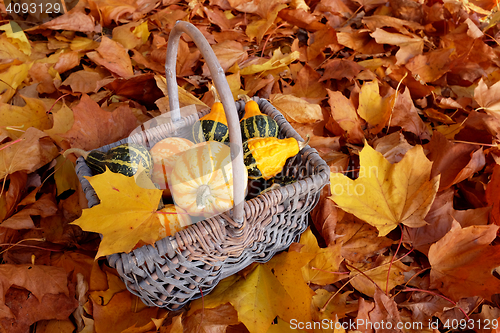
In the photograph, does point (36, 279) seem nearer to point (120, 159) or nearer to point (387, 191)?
point (120, 159)

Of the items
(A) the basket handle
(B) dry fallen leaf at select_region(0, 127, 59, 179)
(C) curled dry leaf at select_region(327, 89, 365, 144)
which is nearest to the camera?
(A) the basket handle

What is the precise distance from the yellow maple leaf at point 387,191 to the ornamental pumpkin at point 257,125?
211mm

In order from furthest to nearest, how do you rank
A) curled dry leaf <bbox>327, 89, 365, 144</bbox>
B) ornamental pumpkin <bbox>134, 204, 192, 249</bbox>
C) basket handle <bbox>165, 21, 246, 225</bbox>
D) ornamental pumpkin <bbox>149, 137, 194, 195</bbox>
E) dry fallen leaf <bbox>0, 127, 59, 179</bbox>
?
curled dry leaf <bbox>327, 89, 365, 144</bbox>
dry fallen leaf <bbox>0, 127, 59, 179</bbox>
ornamental pumpkin <bbox>149, 137, 194, 195</bbox>
ornamental pumpkin <bbox>134, 204, 192, 249</bbox>
basket handle <bbox>165, 21, 246, 225</bbox>

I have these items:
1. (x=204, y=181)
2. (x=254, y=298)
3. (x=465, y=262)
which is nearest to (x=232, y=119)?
(x=204, y=181)

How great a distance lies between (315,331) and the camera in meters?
0.74

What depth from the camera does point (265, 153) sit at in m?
0.80

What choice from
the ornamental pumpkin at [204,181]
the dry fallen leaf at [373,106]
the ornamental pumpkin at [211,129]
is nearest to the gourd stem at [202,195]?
the ornamental pumpkin at [204,181]

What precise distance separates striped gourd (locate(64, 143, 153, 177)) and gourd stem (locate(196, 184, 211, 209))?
0.18 meters

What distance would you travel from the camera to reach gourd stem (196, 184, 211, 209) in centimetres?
68

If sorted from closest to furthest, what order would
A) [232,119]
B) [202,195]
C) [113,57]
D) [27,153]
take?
1. [232,119]
2. [202,195]
3. [27,153]
4. [113,57]

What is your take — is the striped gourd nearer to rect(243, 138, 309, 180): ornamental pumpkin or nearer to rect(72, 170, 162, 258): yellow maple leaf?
rect(72, 170, 162, 258): yellow maple leaf

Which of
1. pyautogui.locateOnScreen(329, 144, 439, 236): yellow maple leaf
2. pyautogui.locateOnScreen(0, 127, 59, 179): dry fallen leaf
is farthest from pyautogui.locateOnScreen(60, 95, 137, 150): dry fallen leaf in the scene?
pyautogui.locateOnScreen(329, 144, 439, 236): yellow maple leaf

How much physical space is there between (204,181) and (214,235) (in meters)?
0.13

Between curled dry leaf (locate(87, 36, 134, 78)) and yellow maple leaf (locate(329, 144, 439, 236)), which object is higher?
curled dry leaf (locate(87, 36, 134, 78))
